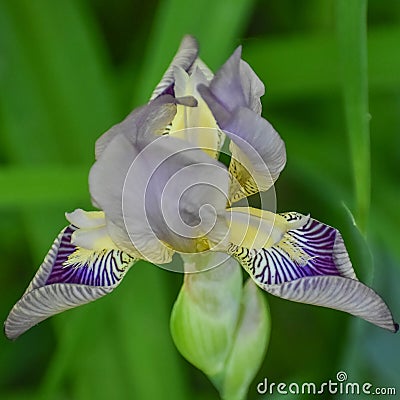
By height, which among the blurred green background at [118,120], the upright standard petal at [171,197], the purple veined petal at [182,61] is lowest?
the blurred green background at [118,120]

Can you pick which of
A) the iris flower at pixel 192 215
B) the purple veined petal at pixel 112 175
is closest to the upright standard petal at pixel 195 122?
the iris flower at pixel 192 215

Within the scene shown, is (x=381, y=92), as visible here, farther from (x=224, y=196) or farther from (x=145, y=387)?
(x=224, y=196)

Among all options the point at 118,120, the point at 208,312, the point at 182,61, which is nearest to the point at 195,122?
the point at 182,61

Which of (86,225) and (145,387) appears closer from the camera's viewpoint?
(86,225)

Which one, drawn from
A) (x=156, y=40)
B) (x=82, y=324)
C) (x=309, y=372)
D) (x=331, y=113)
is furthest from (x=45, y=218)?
(x=331, y=113)

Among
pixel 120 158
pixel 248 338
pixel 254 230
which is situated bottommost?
pixel 248 338

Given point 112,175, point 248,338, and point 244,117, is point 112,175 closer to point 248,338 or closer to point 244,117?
point 244,117

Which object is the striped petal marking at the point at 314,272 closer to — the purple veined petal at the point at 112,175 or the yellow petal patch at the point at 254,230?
the yellow petal patch at the point at 254,230

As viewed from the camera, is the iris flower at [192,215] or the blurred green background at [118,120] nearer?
the iris flower at [192,215]
